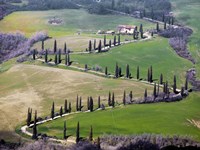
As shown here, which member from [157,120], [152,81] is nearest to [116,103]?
[157,120]

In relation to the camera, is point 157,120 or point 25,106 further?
point 25,106

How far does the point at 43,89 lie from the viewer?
15888 centimetres

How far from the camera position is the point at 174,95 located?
154 meters

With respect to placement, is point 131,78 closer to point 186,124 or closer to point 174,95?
point 174,95

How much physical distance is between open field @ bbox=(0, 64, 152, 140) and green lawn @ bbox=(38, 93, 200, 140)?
33.1 feet

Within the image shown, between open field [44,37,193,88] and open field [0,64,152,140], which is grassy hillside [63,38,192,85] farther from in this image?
open field [0,64,152,140]

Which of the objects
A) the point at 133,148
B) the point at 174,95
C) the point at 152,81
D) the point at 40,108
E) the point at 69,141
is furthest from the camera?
the point at 152,81

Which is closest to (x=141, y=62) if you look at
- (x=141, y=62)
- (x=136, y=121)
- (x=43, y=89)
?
(x=141, y=62)

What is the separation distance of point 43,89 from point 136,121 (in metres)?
41.6

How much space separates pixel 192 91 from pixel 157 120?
3978 centimetres

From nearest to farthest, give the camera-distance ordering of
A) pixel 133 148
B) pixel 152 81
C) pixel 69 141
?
1. pixel 133 148
2. pixel 69 141
3. pixel 152 81

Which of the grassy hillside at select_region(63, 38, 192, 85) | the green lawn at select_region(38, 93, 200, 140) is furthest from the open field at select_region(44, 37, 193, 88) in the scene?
the green lawn at select_region(38, 93, 200, 140)

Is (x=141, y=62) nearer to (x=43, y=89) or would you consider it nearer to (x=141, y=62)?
(x=141, y=62)

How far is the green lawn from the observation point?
11894 centimetres
